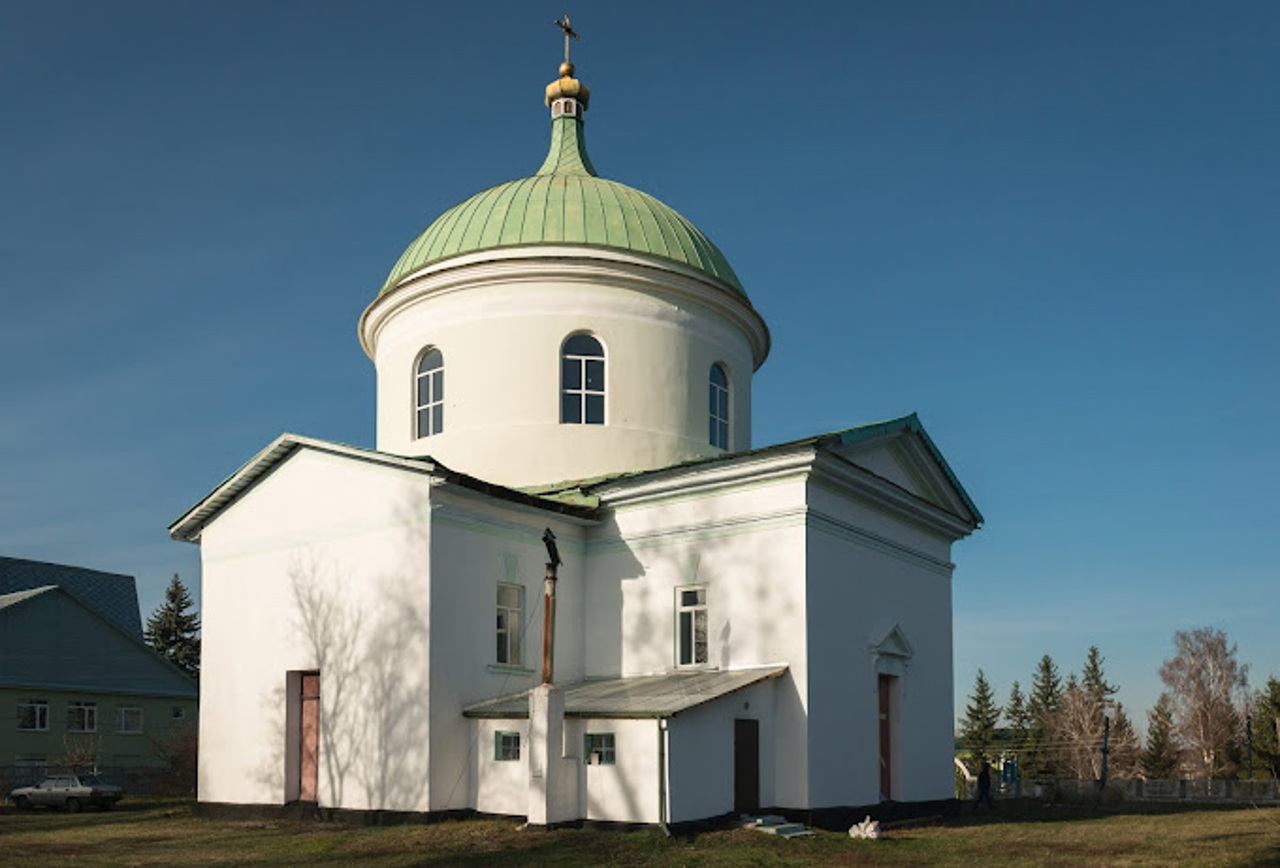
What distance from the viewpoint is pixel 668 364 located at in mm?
24922

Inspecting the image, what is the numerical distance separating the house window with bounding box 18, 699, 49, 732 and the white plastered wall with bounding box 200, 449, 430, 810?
16.7 m

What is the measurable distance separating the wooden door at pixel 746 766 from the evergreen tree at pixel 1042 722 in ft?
174

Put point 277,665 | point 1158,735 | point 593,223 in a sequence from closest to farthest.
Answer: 1. point 277,665
2. point 593,223
3. point 1158,735

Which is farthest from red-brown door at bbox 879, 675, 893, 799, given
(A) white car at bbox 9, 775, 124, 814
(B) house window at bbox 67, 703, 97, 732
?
(B) house window at bbox 67, 703, 97, 732

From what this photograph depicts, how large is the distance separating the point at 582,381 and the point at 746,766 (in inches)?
349

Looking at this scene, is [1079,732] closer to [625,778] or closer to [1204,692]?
[1204,692]

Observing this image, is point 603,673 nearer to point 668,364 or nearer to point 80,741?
point 668,364

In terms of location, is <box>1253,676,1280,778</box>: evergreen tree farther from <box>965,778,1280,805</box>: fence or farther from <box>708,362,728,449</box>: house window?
<box>708,362,728,449</box>: house window

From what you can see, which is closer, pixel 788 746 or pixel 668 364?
pixel 788 746

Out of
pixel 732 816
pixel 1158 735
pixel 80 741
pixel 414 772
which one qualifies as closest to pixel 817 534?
pixel 732 816

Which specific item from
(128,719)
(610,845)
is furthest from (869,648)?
(128,719)

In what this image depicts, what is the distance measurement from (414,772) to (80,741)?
76.0ft

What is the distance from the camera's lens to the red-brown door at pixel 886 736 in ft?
71.8

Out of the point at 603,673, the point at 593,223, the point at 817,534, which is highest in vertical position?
the point at 593,223
